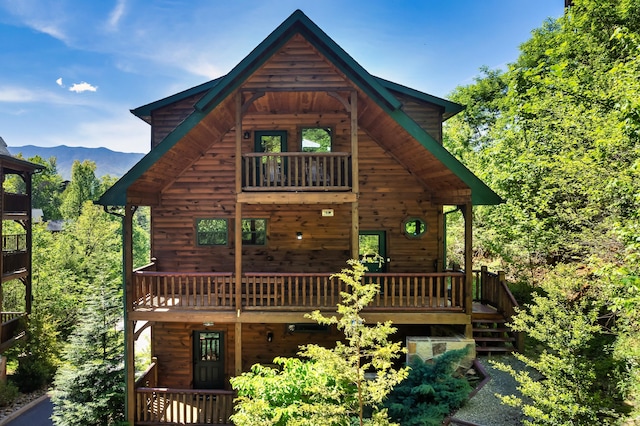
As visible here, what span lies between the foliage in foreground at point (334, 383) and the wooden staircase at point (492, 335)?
224 inches

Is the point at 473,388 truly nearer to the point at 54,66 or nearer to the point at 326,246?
the point at 326,246

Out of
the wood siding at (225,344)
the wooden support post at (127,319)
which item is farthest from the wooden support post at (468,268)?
the wooden support post at (127,319)

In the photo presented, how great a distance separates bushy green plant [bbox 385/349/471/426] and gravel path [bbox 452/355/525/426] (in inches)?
10.1

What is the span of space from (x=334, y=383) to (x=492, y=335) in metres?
6.91

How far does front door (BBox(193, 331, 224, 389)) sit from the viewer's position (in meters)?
10.4

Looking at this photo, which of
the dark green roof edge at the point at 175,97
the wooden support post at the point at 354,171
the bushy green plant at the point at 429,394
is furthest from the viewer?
the dark green roof edge at the point at 175,97

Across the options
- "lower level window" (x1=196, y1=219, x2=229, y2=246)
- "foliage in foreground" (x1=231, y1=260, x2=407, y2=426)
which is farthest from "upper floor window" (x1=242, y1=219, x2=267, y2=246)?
"foliage in foreground" (x1=231, y1=260, x2=407, y2=426)

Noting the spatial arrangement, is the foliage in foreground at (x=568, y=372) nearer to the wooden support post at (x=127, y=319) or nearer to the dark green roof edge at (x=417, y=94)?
the dark green roof edge at (x=417, y=94)

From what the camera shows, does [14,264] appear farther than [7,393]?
Yes

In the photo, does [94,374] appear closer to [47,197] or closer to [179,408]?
[179,408]

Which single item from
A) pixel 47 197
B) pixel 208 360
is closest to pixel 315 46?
pixel 208 360

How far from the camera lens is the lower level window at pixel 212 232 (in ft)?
34.9

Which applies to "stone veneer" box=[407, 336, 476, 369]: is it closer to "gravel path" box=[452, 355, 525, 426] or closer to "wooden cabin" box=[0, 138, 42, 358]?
"gravel path" box=[452, 355, 525, 426]

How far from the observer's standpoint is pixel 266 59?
25.3 ft
